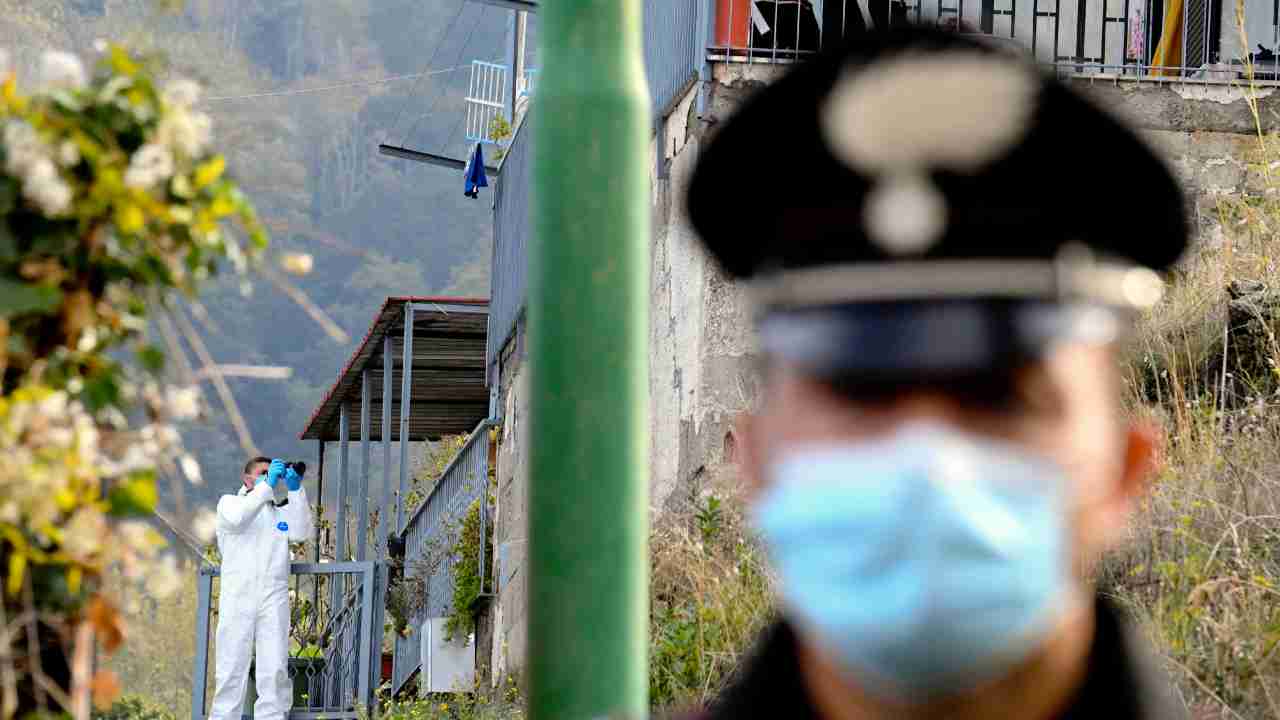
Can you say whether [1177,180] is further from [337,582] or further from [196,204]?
[337,582]

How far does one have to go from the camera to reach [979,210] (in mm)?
1612

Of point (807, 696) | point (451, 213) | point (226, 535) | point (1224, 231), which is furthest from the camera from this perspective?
point (451, 213)

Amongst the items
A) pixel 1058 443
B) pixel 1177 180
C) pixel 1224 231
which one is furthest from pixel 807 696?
pixel 1224 231

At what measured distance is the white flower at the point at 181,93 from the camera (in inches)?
82.4

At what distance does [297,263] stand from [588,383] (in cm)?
39

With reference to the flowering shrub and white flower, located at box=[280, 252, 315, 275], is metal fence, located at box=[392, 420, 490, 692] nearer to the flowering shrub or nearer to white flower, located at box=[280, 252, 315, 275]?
white flower, located at box=[280, 252, 315, 275]

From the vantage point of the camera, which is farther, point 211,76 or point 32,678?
point 211,76

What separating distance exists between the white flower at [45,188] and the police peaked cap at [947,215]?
783 millimetres

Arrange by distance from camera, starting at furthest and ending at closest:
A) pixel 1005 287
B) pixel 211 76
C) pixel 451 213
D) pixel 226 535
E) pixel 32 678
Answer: pixel 451 213, pixel 226 535, pixel 211 76, pixel 32 678, pixel 1005 287

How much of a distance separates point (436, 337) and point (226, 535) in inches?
214

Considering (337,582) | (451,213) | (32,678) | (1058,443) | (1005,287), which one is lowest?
(337,582)

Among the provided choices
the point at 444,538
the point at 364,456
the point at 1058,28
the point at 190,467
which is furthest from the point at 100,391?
the point at 364,456

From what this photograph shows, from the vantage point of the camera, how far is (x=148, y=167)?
2.01 m

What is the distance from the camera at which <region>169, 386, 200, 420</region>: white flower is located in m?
2.10
